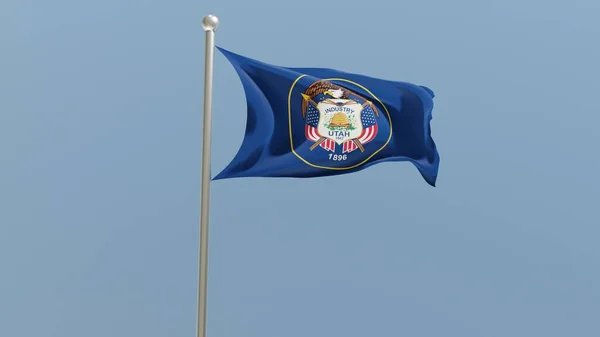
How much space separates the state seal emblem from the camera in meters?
5.78

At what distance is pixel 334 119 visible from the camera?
580cm

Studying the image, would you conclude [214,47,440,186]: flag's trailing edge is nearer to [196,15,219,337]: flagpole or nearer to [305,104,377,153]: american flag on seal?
[305,104,377,153]: american flag on seal

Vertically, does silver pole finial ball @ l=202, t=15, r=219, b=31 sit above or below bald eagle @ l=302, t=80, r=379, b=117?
above

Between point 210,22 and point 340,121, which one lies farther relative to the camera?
→ point 340,121

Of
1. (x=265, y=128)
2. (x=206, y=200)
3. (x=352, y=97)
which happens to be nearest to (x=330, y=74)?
(x=352, y=97)

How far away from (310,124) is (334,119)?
0.58 feet

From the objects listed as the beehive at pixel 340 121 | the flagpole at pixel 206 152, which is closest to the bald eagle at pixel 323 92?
the beehive at pixel 340 121

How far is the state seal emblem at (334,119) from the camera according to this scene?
5.78 meters

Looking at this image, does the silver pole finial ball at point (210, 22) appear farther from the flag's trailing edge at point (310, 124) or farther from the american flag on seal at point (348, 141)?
the american flag on seal at point (348, 141)

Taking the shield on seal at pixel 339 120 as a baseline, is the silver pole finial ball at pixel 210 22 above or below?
above

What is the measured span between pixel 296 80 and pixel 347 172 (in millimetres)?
753

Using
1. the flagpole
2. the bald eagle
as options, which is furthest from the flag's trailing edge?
the flagpole

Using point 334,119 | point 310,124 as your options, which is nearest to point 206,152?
point 310,124

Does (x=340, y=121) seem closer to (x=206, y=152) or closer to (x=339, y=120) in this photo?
(x=339, y=120)
